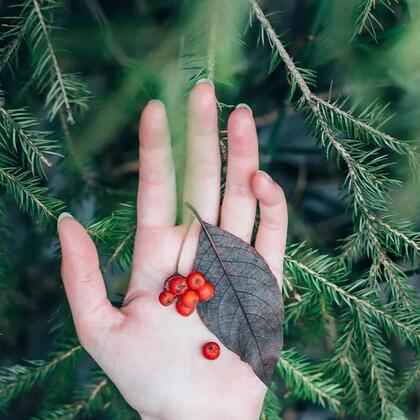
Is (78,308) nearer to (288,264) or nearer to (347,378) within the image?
(288,264)

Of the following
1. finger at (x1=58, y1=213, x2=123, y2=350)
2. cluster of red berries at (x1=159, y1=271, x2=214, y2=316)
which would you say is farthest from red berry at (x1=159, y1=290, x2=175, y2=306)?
finger at (x1=58, y1=213, x2=123, y2=350)

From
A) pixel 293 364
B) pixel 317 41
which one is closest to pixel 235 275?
pixel 293 364

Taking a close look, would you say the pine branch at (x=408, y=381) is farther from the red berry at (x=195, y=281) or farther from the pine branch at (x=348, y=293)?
the red berry at (x=195, y=281)

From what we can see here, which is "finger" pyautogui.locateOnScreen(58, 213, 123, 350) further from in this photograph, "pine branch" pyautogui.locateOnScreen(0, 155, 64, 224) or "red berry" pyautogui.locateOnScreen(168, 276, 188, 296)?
"red berry" pyautogui.locateOnScreen(168, 276, 188, 296)

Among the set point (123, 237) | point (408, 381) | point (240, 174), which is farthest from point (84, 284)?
point (408, 381)

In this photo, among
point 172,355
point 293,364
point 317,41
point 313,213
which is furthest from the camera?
point 313,213

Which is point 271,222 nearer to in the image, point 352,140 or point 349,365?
point 352,140
